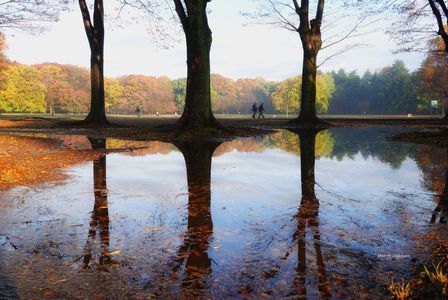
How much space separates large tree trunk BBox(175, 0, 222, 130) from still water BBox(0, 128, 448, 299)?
26.6 ft

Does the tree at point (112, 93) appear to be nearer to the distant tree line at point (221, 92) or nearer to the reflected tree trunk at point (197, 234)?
the distant tree line at point (221, 92)

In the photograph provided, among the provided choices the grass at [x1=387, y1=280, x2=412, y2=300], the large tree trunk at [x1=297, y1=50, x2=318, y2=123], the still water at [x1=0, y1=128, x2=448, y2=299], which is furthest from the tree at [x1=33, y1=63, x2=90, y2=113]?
the grass at [x1=387, y1=280, x2=412, y2=300]

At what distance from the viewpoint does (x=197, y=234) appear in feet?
12.9

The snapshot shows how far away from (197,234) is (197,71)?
1265cm

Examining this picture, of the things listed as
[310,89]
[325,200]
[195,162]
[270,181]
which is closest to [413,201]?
[325,200]

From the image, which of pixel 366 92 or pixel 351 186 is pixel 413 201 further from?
pixel 366 92

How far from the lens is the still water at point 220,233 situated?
279 cm

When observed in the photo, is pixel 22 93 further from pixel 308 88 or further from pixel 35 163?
pixel 35 163

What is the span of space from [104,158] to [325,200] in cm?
610

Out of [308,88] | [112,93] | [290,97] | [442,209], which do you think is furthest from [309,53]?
[112,93]

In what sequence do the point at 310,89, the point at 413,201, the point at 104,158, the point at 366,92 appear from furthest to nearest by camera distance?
the point at 366,92
the point at 310,89
the point at 104,158
the point at 413,201

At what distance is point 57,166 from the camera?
8.42m

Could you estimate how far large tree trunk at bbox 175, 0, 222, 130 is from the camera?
15820mm

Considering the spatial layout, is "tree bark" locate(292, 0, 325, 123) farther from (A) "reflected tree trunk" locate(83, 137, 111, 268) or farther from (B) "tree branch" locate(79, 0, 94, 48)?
(A) "reflected tree trunk" locate(83, 137, 111, 268)
